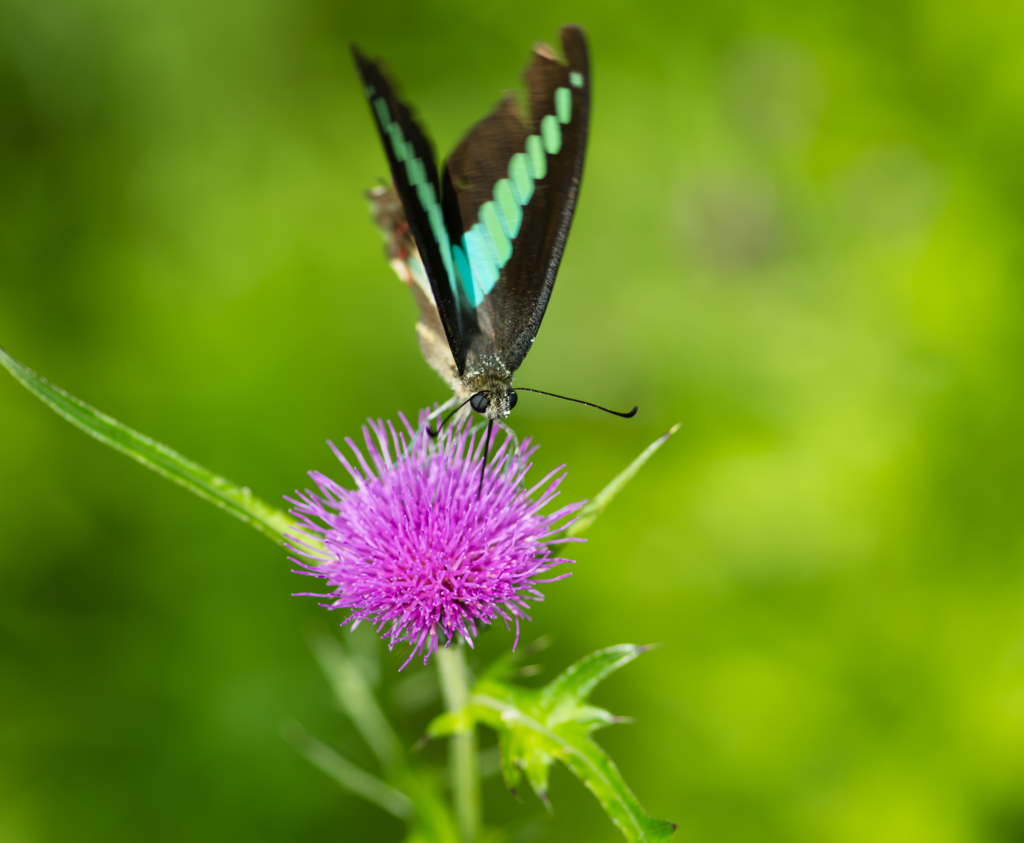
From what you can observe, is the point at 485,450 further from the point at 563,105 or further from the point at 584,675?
the point at 563,105

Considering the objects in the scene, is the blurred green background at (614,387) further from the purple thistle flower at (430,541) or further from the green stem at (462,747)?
the purple thistle flower at (430,541)

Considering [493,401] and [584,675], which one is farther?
[493,401]

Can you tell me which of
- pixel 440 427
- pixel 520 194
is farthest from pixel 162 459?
pixel 520 194

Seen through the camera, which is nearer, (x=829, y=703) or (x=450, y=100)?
(x=829, y=703)

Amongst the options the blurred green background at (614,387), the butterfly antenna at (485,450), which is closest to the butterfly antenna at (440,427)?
the butterfly antenna at (485,450)

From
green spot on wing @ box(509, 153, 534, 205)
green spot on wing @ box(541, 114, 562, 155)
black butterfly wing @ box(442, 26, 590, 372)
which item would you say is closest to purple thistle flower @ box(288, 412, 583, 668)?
black butterfly wing @ box(442, 26, 590, 372)

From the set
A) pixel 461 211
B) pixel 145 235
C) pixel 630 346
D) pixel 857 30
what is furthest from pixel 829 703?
pixel 145 235

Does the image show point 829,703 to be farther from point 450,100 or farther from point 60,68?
point 60,68

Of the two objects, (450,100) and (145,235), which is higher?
(450,100)
